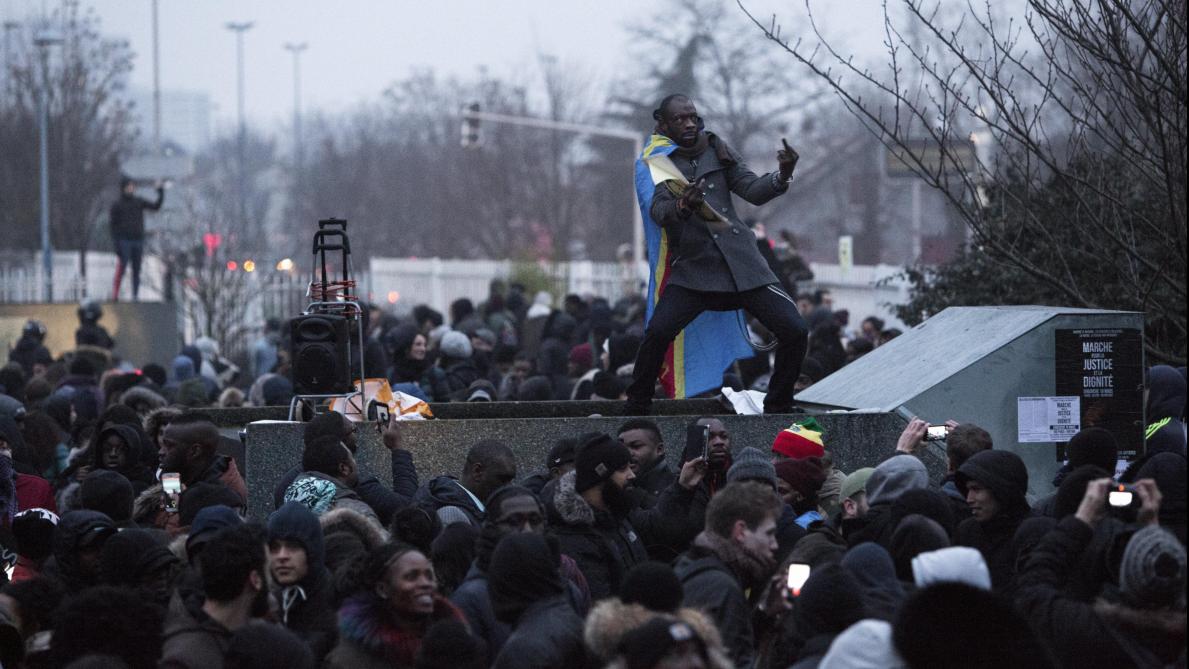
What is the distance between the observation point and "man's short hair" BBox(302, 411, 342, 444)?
28.0ft

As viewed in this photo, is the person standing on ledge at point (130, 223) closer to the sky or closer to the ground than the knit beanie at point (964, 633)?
closer to the sky

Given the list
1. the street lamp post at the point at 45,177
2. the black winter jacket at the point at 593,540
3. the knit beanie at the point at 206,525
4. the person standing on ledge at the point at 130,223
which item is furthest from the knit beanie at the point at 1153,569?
the street lamp post at the point at 45,177

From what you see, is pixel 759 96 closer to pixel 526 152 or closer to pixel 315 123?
pixel 526 152

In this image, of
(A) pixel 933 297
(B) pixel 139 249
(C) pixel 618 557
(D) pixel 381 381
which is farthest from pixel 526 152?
(C) pixel 618 557

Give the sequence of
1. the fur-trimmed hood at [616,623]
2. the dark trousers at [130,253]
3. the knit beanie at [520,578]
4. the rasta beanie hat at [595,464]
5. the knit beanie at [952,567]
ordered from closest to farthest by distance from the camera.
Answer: the fur-trimmed hood at [616,623]
the knit beanie at [952,567]
the knit beanie at [520,578]
the rasta beanie hat at [595,464]
the dark trousers at [130,253]

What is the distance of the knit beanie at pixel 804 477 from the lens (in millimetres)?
7820

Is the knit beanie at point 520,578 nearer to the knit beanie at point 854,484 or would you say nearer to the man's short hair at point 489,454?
the knit beanie at point 854,484

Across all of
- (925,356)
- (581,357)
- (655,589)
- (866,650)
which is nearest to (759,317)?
(925,356)

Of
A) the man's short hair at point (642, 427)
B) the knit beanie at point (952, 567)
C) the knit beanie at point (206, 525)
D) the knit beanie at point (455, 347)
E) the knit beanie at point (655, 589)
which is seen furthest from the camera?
the knit beanie at point (455, 347)

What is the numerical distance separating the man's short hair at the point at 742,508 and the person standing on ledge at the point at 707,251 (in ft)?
13.4

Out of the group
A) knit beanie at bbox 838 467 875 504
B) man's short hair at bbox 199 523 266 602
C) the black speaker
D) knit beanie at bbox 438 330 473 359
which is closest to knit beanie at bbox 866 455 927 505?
knit beanie at bbox 838 467 875 504

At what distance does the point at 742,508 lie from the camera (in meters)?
6.23

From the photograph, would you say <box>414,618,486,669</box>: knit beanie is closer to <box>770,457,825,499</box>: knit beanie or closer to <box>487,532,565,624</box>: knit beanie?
<box>487,532,565,624</box>: knit beanie

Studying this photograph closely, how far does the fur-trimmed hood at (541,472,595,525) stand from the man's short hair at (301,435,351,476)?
1139mm
